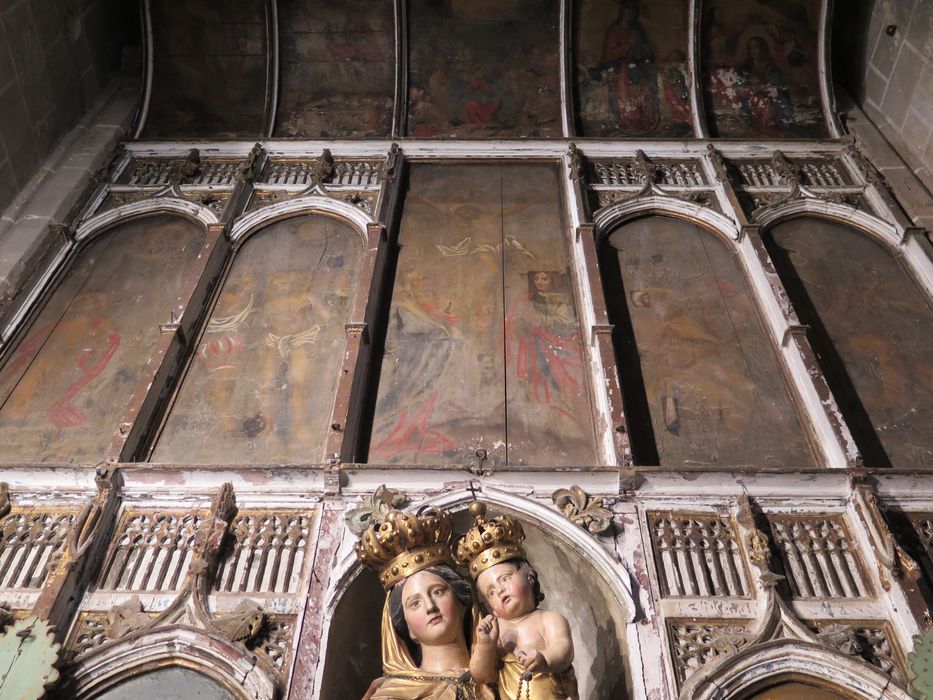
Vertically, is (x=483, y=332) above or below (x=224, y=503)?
above

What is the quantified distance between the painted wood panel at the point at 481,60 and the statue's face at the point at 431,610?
746 cm

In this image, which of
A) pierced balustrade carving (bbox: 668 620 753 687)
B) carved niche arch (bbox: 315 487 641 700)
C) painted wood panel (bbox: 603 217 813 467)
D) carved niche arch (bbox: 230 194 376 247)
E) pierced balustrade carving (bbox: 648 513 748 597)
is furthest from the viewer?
carved niche arch (bbox: 230 194 376 247)

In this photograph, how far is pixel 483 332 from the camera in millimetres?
7820

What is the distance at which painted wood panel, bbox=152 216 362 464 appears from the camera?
6836 millimetres

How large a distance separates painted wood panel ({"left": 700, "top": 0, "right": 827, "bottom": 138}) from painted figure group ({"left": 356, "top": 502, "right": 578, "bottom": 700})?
7.85 metres

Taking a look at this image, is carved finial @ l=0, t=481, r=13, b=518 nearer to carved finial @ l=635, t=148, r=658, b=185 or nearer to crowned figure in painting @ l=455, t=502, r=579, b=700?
crowned figure in painting @ l=455, t=502, r=579, b=700

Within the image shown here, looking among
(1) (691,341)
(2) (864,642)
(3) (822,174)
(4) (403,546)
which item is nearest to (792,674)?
(2) (864,642)

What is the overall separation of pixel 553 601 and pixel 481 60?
767cm

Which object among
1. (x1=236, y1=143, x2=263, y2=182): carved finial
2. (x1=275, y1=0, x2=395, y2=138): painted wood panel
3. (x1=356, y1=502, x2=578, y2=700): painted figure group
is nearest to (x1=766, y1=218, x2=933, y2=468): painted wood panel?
(x1=356, y1=502, x2=578, y2=700): painted figure group

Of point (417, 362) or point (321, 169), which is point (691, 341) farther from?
point (321, 169)

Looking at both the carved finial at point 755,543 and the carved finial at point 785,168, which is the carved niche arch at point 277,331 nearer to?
the carved finial at point 755,543

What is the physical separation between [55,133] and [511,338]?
6.44 m

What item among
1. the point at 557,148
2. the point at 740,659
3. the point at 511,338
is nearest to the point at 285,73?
the point at 557,148

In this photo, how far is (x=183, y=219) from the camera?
9328 mm
